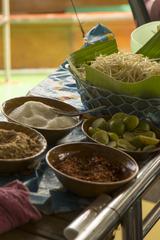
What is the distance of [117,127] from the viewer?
0.93 meters

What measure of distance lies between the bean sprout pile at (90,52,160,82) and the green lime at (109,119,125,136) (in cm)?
13

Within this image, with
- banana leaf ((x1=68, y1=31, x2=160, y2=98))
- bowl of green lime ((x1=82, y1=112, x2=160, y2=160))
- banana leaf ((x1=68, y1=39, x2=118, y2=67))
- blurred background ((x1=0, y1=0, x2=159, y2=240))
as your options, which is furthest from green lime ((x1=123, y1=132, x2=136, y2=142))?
blurred background ((x1=0, y1=0, x2=159, y2=240))

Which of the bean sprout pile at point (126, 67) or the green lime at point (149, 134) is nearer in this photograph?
the green lime at point (149, 134)

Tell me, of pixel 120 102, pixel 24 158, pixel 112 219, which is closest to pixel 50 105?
pixel 120 102

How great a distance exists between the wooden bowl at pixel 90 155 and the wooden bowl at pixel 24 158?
0.09 ft

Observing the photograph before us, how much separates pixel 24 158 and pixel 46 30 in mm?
2595

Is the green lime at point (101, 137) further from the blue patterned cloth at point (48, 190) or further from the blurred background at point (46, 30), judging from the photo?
the blurred background at point (46, 30)

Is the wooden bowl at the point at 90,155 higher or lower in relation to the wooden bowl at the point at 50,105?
lower

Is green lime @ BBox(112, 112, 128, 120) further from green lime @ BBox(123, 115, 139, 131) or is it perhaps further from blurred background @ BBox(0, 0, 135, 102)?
blurred background @ BBox(0, 0, 135, 102)

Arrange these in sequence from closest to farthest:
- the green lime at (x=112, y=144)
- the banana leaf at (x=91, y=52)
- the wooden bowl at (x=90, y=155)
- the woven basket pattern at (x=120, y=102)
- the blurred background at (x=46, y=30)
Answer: the wooden bowl at (x=90, y=155) < the green lime at (x=112, y=144) < the woven basket pattern at (x=120, y=102) < the banana leaf at (x=91, y=52) < the blurred background at (x=46, y=30)

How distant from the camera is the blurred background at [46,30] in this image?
10.6 ft

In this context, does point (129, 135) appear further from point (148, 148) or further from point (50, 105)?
point (50, 105)

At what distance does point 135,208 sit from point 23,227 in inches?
8.0

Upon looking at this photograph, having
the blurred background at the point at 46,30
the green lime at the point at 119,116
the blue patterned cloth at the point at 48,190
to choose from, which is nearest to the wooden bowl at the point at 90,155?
the blue patterned cloth at the point at 48,190
